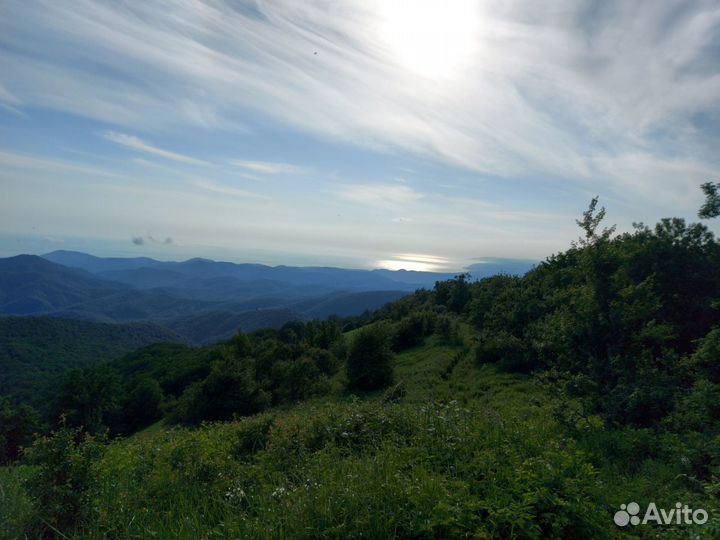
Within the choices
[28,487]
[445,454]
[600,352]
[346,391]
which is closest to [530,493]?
[445,454]

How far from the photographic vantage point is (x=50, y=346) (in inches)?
5064

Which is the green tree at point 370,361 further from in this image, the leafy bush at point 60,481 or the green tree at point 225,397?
the leafy bush at point 60,481

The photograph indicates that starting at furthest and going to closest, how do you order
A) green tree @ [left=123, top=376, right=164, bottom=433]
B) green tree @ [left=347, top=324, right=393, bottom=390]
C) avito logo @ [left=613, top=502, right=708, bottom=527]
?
green tree @ [left=123, top=376, right=164, bottom=433] → green tree @ [left=347, top=324, right=393, bottom=390] → avito logo @ [left=613, top=502, right=708, bottom=527]

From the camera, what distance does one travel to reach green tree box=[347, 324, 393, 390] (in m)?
25.7

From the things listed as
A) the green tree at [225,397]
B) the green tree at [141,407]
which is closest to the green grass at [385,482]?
the green tree at [225,397]

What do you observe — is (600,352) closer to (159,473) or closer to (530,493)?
(530,493)

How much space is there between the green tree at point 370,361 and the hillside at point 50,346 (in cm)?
6886

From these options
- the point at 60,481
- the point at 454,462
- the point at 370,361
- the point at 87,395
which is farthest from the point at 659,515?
the point at 87,395

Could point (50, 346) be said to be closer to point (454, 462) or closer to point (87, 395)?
point (87, 395)

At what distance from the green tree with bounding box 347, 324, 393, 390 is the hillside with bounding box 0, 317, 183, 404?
68.9 meters

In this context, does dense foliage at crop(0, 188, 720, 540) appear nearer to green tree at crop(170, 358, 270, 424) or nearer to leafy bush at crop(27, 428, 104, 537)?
leafy bush at crop(27, 428, 104, 537)

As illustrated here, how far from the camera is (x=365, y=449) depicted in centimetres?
650

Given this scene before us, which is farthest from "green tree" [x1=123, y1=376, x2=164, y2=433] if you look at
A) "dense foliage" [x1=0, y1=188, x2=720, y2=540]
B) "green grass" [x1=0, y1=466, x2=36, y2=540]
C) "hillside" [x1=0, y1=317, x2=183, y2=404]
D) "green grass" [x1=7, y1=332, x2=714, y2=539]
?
"green grass" [x1=0, y1=466, x2=36, y2=540]

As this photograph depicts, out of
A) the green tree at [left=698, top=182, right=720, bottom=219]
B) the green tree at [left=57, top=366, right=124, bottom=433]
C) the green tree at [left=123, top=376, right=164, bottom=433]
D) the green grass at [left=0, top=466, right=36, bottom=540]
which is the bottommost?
the green tree at [left=123, top=376, right=164, bottom=433]
